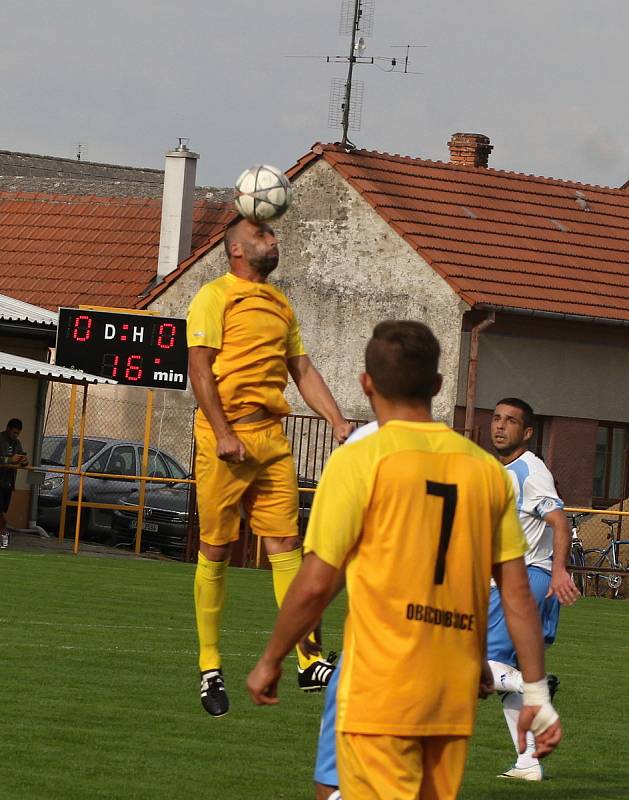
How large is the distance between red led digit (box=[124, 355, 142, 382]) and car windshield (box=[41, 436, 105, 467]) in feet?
12.3

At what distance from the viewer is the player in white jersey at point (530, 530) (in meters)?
10.2

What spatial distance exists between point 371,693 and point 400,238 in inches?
1335

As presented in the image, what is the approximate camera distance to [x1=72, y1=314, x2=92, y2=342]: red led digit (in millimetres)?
29391

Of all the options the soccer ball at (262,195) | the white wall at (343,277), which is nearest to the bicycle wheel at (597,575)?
the white wall at (343,277)

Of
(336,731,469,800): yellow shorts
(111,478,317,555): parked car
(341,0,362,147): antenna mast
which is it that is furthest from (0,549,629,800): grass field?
(341,0,362,147): antenna mast

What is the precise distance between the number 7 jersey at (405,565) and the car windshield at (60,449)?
27435 millimetres

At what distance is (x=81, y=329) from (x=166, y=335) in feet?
4.68

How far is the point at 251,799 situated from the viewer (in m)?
8.59

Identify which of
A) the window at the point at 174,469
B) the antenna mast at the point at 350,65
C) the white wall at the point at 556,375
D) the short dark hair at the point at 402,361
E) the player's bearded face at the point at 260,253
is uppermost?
the antenna mast at the point at 350,65

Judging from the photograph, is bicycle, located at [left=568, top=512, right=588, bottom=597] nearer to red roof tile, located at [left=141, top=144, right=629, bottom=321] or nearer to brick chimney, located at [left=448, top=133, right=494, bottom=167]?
red roof tile, located at [left=141, top=144, right=629, bottom=321]

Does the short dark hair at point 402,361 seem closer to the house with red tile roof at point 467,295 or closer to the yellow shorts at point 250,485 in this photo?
the yellow shorts at point 250,485

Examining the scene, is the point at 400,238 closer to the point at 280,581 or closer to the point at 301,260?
the point at 301,260

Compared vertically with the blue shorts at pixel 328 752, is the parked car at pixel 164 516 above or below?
above

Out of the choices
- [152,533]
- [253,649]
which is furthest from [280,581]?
[152,533]
